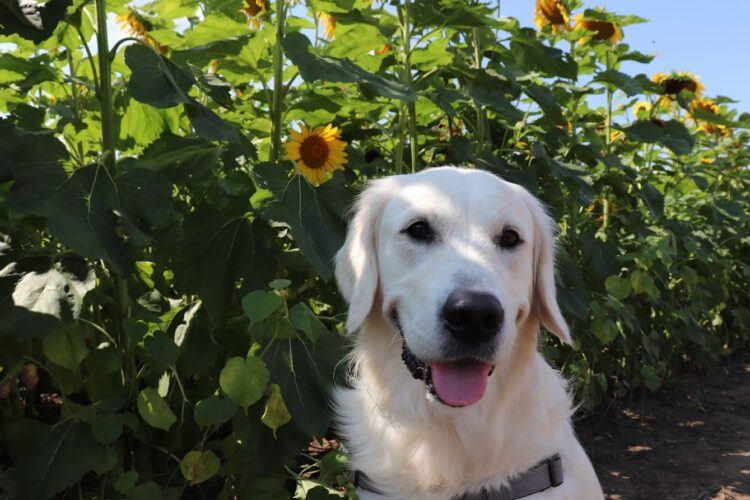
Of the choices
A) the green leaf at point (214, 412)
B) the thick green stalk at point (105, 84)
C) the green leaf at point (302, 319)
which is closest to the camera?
the green leaf at point (302, 319)

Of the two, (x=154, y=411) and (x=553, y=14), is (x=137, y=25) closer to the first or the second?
(x=154, y=411)

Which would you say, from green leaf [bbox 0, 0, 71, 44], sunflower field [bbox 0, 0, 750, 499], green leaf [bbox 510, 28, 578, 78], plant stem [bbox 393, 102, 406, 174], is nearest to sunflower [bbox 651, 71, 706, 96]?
sunflower field [bbox 0, 0, 750, 499]

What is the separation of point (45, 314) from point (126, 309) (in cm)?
42

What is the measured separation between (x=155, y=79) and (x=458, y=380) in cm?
123

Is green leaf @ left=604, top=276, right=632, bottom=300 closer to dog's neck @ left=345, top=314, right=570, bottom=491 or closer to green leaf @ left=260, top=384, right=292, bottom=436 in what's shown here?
dog's neck @ left=345, top=314, right=570, bottom=491

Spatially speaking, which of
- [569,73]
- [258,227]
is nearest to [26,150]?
[258,227]

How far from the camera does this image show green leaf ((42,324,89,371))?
2.22 meters

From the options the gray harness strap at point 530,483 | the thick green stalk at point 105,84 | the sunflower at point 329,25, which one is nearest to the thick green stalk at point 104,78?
the thick green stalk at point 105,84

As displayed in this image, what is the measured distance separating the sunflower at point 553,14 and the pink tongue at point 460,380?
275 cm

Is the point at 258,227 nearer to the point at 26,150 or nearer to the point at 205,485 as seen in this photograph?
the point at 26,150

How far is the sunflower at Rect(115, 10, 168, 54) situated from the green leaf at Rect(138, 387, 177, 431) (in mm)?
1436

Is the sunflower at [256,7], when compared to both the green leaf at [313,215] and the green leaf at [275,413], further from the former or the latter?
the green leaf at [275,413]

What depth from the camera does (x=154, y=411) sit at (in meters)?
2.12

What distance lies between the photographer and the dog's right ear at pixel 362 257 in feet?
7.56
